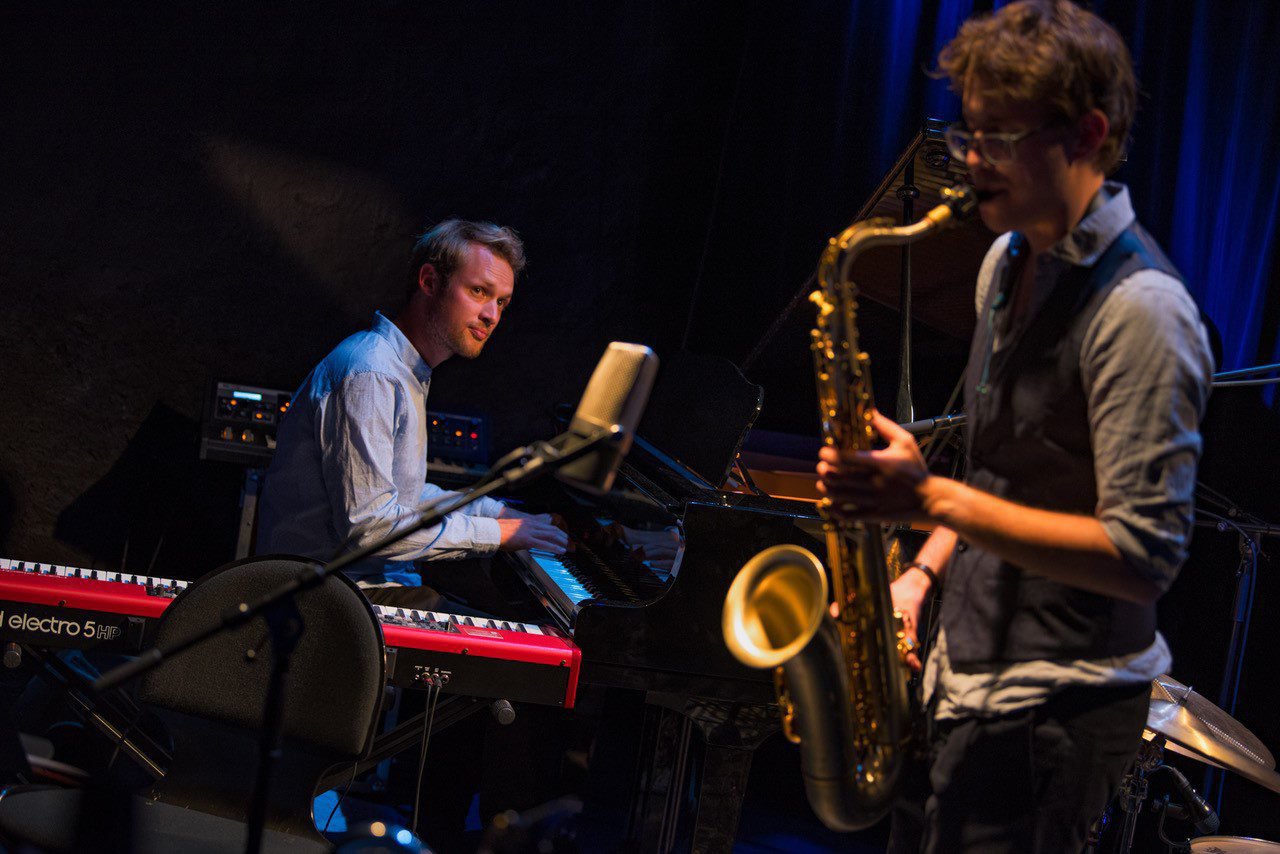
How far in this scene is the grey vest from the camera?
1582 mm

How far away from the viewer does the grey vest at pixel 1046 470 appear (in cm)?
158

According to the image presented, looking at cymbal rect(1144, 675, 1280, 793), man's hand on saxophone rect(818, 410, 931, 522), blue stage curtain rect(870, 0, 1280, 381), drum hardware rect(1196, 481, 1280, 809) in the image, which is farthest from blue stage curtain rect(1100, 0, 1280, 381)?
man's hand on saxophone rect(818, 410, 931, 522)

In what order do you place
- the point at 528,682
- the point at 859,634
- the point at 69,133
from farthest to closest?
1. the point at 69,133
2. the point at 528,682
3. the point at 859,634

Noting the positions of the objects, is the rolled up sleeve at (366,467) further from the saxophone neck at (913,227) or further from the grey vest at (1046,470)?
the grey vest at (1046,470)

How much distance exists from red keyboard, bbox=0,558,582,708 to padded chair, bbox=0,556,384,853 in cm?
35

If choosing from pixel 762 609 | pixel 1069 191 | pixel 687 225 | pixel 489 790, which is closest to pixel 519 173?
pixel 687 225

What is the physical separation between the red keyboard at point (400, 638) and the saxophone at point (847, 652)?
3.09 ft

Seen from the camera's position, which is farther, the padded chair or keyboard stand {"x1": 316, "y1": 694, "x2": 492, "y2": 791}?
keyboard stand {"x1": 316, "y1": 694, "x2": 492, "y2": 791}

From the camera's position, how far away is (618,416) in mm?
1788

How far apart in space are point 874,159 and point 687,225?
103 cm

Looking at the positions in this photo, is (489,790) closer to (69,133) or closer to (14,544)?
(14,544)

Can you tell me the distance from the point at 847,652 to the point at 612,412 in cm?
61

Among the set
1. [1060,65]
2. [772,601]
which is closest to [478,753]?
[772,601]

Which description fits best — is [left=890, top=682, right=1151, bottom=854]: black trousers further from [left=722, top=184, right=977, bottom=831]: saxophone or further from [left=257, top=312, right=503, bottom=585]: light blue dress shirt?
[left=257, top=312, right=503, bottom=585]: light blue dress shirt
